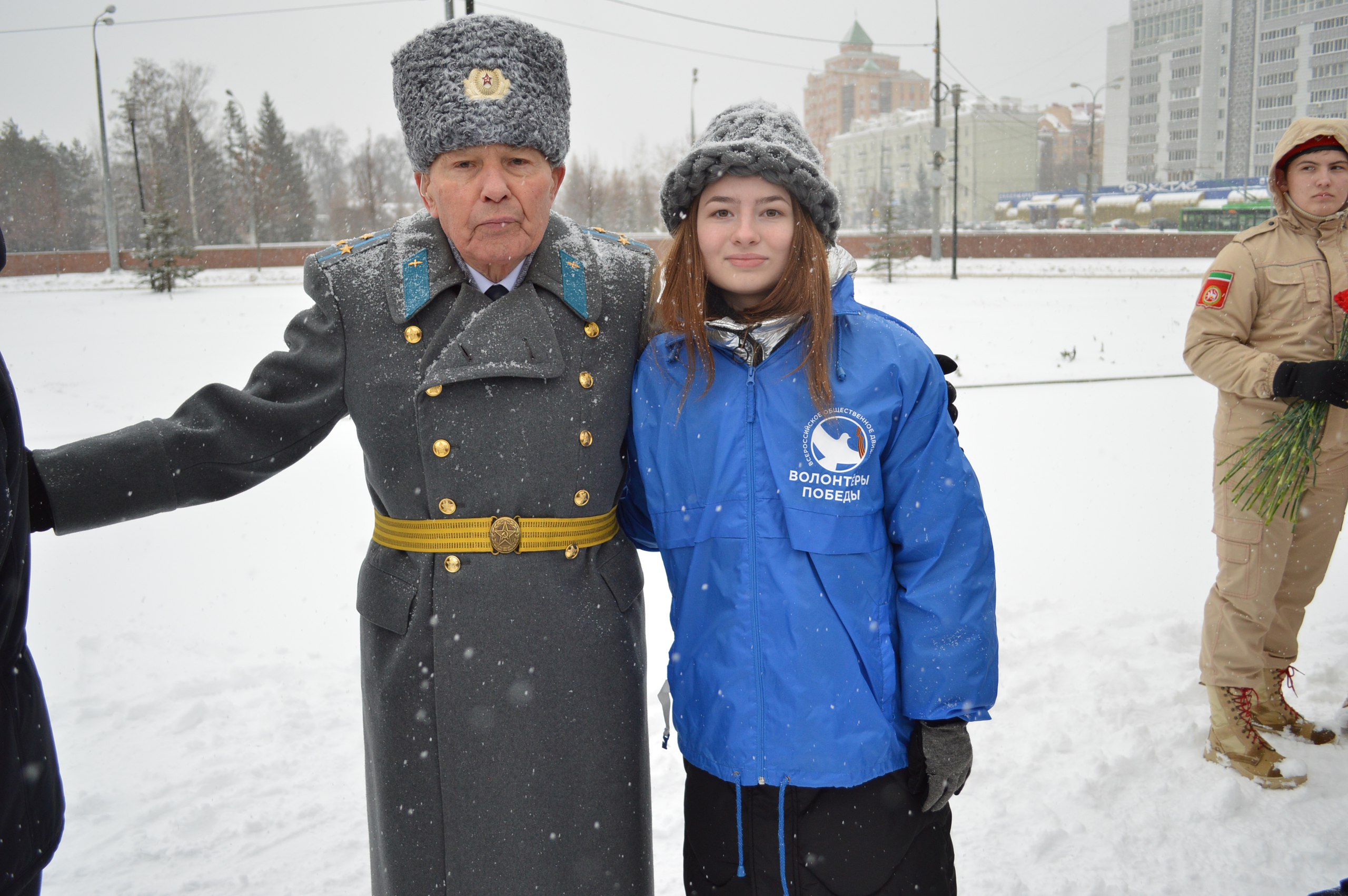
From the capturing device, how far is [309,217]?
42.0m

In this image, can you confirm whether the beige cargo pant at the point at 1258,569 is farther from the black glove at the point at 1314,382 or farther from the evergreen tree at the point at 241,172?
the evergreen tree at the point at 241,172

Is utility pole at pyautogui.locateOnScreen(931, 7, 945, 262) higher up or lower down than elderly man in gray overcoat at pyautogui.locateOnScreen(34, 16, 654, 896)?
higher up

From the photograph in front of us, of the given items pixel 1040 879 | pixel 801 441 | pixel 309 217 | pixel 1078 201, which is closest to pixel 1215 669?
pixel 1040 879

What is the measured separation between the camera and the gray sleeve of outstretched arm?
5.65ft

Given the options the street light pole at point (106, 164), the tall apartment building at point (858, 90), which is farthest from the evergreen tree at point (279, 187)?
the tall apartment building at point (858, 90)

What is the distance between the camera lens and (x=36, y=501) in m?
1.68

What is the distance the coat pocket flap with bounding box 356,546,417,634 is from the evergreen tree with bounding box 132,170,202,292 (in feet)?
71.7

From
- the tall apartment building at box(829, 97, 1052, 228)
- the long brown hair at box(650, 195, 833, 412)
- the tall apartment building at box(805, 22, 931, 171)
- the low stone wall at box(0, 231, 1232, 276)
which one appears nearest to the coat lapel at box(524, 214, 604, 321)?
the long brown hair at box(650, 195, 833, 412)

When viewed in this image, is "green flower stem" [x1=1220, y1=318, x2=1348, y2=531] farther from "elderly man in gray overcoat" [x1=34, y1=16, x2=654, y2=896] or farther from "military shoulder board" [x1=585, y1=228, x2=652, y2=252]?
"elderly man in gray overcoat" [x1=34, y1=16, x2=654, y2=896]

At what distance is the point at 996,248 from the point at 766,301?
34686mm

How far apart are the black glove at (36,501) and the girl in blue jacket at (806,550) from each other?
1.12 meters

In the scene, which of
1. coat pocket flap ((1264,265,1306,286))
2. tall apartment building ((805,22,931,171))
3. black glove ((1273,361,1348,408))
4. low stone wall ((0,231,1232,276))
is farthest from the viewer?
tall apartment building ((805,22,931,171))

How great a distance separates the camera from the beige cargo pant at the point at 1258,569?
10.9 feet

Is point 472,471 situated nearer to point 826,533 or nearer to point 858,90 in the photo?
point 826,533
